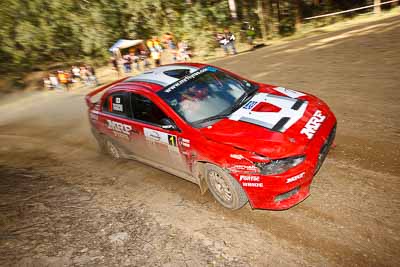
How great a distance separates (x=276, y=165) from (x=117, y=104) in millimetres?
3162

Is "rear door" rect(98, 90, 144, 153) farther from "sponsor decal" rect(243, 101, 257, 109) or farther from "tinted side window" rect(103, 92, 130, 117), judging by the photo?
"sponsor decal" rect(243, 101, 257, 109)

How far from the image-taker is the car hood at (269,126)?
373 centimetres

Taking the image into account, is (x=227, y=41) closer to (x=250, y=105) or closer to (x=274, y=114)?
(x=250, y=105)

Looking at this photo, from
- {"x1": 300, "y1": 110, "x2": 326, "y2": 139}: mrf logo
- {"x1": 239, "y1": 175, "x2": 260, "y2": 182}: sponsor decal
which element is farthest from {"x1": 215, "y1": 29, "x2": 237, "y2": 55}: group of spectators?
{"x1": 239, "y1": 175, "x2": 260, "y2": 182}: sponsor decal

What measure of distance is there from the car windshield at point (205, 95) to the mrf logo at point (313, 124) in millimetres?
1027

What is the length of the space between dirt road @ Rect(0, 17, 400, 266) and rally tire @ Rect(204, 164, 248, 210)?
0.16 metres

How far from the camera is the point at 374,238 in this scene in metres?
3.31

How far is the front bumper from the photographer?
11.9 feet

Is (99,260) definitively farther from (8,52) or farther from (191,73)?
(8,52)

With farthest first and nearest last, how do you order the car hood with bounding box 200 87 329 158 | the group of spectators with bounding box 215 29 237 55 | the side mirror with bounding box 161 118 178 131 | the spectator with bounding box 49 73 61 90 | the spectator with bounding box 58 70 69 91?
1. the spectator with bounding box 49 73 61 90
2. the spectator with bounding box 58 70 69 91
3. the group of spectators with bounding box 215 29 237 55
4. the side mirror with bounding box 161 118 178 131
5. the car hood with bounding box 200 87 329 158

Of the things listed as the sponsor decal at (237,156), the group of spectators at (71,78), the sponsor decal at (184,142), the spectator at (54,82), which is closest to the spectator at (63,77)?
the group of spectators at (71,78)

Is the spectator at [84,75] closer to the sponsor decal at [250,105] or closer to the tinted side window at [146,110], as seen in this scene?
the tinted side window at [146,110]

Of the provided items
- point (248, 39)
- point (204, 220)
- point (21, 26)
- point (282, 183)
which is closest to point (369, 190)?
point (282, 183)

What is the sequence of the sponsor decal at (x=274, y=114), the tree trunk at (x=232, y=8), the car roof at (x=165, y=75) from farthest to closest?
1. the tree trunk at (x=232, y=8)
2. the car roof at (x=165, y=75)
3. the sponsor decal at (x=274, y=114)
